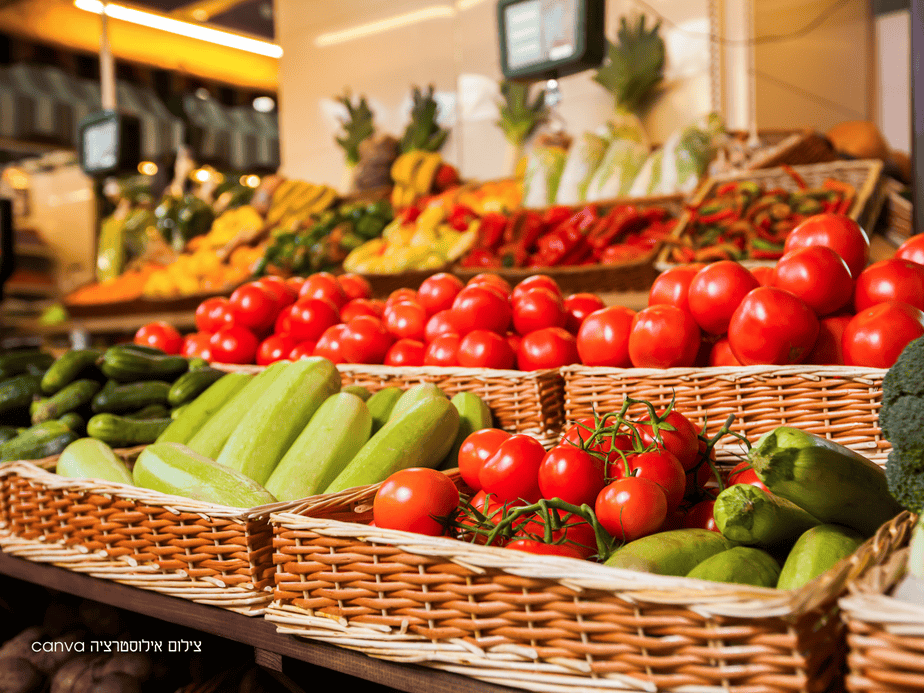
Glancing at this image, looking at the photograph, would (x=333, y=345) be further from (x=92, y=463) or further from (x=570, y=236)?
(x=570, y=236)

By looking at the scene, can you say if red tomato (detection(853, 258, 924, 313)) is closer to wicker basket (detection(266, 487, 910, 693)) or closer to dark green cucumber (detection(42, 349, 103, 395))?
wicker basket (detection(266, 487, 910, 693))

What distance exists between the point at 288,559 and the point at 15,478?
939 millimetres

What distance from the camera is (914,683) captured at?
2.22 ft

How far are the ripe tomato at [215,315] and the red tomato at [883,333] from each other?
1.83 metres

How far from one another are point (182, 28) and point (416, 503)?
324 inches

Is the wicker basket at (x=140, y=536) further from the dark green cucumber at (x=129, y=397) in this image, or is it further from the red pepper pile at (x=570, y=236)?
the red pepper pile at (x=570, y=236)

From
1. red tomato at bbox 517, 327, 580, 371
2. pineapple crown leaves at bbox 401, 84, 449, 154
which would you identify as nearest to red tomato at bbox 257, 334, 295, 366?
red tomato at bbox 517, 327, 580, 371

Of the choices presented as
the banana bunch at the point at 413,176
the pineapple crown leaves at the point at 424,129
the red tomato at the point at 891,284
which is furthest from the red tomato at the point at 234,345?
the pineapple crown leaves at the point at 424,129

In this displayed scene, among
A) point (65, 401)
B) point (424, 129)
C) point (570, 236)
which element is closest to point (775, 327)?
point (65, 401)

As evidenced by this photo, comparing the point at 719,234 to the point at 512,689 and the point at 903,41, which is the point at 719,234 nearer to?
the point at 512,689

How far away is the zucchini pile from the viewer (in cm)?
186

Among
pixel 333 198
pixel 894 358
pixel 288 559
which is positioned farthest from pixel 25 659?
pixel 333 198

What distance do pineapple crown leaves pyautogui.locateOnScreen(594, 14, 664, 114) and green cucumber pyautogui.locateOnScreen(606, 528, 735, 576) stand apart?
371 cm

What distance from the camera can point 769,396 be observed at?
132 cm
